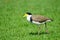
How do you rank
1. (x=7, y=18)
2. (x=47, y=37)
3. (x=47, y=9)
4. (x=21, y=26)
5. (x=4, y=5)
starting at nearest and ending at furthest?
1. (x=47, y=37)
2. (x=21, y=26)
3. (x=7, y=18)
4. (x=47, y=9)
5. (x=4, y=5)

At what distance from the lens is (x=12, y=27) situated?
1477cm

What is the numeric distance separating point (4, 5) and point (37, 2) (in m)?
3.17

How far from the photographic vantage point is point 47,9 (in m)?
20.5

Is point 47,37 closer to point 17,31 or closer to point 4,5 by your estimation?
point 17,31

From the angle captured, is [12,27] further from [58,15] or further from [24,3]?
[24,3]

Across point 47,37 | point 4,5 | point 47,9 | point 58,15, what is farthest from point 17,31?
point 4,5

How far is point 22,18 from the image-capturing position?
686 inches

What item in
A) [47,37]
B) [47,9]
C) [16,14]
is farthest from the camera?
[47,9]

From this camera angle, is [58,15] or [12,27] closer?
[12,27]

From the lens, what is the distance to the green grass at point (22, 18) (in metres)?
13.1

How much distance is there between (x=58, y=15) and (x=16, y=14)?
3.07 metres

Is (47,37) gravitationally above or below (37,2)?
below

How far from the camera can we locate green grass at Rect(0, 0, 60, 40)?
514 inches

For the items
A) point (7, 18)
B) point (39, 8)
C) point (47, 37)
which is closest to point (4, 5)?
point (39, 8)
